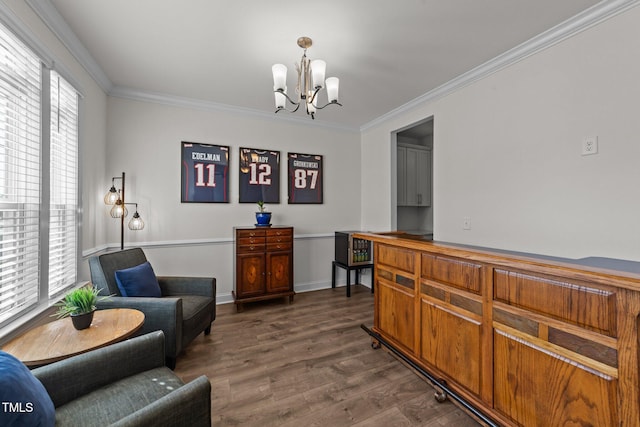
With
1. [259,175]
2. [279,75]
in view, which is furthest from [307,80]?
[259,175]

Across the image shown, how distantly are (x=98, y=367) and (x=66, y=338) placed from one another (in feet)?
1.43

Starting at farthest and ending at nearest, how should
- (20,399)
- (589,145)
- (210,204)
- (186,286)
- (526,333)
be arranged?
(210,204)
(186,286)
(589,145)
(526,333)
(20,399)

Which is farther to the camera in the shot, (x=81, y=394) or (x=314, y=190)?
(x=314, y=190)

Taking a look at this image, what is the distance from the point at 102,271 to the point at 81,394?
1.25m

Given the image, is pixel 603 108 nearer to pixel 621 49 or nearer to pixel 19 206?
pixel 621 49

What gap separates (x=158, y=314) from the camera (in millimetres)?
2070

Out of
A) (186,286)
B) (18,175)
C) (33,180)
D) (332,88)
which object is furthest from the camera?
(186,286)

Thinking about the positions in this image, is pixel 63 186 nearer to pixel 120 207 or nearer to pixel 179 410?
pixel 120 207

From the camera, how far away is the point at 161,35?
2.21 metres

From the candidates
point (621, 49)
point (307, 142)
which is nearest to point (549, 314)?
point (621, 49)

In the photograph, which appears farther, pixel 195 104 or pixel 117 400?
pixel 195 104

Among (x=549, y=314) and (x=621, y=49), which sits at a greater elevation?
(x=621, y=49)

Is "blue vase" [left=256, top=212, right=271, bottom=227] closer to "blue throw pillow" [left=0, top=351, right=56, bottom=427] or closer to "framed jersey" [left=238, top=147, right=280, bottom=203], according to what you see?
"framed jersey" [left=238, top=147, right=280, bottom=203]

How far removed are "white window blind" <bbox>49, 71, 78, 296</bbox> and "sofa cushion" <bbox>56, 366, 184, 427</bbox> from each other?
4.27ft
